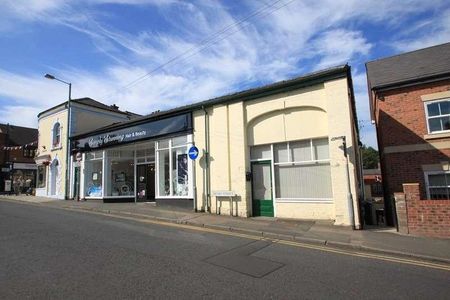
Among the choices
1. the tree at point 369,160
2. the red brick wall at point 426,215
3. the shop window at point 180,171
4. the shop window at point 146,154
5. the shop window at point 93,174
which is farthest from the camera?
the tree at point 369,160

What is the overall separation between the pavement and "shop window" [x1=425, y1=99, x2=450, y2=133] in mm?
5176

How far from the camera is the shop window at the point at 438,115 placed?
43.2 feet

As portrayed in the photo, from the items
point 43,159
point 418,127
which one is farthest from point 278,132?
point 43,159

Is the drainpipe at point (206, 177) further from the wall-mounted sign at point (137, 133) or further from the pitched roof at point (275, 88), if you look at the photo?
the wall-mounted sign at point (137, 133)

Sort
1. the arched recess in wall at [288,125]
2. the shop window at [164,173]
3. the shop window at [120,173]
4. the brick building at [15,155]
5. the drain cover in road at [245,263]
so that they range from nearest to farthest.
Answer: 1. the drain cover in road at [245,263]
2. the arched recess in wall at [288,125]
3. the shop window at [164,173]
4. the shop window at [120,173]
5. the brick building at [15,155]

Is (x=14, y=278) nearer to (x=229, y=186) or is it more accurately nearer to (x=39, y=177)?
(x=229, y=186)

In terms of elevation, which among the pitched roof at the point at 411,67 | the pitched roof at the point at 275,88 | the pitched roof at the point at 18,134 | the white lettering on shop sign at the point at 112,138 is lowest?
the white lettering on shop sign at the point at 112,138

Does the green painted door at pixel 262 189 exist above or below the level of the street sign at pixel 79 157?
below

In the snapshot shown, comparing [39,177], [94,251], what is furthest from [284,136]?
[39,177]

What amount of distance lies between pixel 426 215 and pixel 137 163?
15075 millimetres

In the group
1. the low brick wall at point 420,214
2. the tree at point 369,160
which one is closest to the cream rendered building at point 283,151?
the low brick wall at point 420,214

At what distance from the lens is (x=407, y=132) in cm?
1377

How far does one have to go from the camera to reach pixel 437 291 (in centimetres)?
534

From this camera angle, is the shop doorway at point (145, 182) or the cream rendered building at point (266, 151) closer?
the cream rendered building at point (266, 151)
